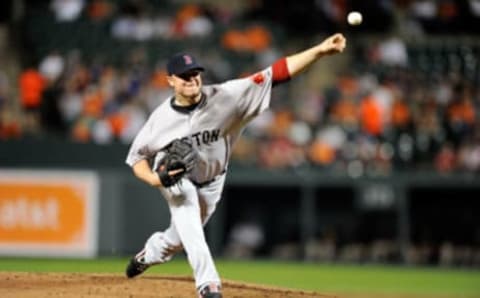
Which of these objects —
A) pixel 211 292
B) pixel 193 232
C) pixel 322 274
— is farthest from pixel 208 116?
pixel 322 274

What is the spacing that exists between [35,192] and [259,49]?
4506 millimetres

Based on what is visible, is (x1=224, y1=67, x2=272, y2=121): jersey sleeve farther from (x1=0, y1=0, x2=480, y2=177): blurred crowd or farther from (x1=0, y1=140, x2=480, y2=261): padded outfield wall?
(x1=0, y1=0, x2=480, y2=177): blurred crowd

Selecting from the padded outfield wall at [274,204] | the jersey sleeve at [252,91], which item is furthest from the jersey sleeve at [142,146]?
the padded outfield wall at [274,204]

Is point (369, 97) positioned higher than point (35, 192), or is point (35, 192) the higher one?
point (369, 97)

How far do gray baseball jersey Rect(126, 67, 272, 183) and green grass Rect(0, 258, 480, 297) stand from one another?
4.19m

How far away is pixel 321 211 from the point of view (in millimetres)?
15656

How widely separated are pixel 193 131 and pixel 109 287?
1.53 m

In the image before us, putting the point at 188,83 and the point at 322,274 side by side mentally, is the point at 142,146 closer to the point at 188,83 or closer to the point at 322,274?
the point at 188,83

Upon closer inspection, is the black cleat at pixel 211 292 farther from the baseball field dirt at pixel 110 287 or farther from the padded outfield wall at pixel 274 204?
the padded outfield wall at pixel 274 204

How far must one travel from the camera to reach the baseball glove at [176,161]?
7.53m

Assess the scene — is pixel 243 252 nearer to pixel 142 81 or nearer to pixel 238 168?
pixel 238 168

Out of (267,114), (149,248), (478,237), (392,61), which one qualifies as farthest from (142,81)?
(149,248)

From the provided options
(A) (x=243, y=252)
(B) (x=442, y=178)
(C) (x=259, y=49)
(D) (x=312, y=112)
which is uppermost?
(C) (x=259, y=49)

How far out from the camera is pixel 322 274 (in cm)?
1386
